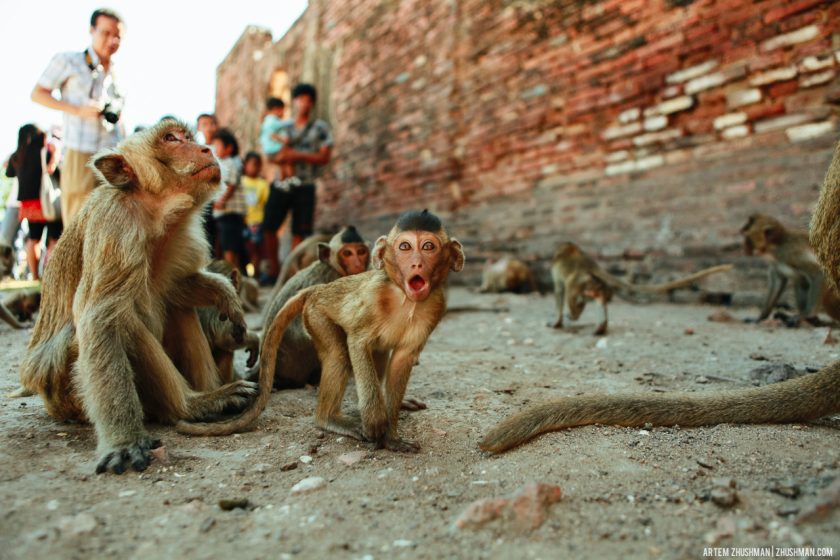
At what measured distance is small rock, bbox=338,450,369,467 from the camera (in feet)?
7.79

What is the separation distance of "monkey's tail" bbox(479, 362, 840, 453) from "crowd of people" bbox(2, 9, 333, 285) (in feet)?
6.41

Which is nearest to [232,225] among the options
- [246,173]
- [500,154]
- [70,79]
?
[246,173]

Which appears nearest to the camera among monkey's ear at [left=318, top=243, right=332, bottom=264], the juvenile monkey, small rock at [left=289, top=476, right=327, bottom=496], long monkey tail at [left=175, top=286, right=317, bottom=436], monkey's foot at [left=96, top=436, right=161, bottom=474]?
small rock at [left=289, top=476, right=327, bottom=496]

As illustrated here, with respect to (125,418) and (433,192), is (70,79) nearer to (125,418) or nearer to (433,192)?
(125,418)

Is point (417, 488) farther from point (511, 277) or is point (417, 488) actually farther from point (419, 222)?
point (511, 277)

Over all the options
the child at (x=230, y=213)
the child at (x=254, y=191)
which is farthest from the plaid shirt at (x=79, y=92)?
the child at (x=254, y=191)

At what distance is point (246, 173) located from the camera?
9.87 meters

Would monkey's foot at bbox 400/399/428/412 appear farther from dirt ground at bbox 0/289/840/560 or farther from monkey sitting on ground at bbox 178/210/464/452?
monkey sitting on ground at bbox 178/210/464/452

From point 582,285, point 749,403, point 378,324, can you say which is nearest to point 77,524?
point 378,324

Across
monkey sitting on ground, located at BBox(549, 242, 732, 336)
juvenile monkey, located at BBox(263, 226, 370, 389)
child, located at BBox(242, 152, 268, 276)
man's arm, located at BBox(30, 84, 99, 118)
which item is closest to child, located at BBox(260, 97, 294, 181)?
child, located at BBox(242, 152, 268, 276)

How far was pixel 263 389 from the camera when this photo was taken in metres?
2.77

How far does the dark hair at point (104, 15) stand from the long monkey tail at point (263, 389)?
11.5ft

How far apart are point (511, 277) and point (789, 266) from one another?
10.7 ft

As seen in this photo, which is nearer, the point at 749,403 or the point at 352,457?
the point at 352,457
